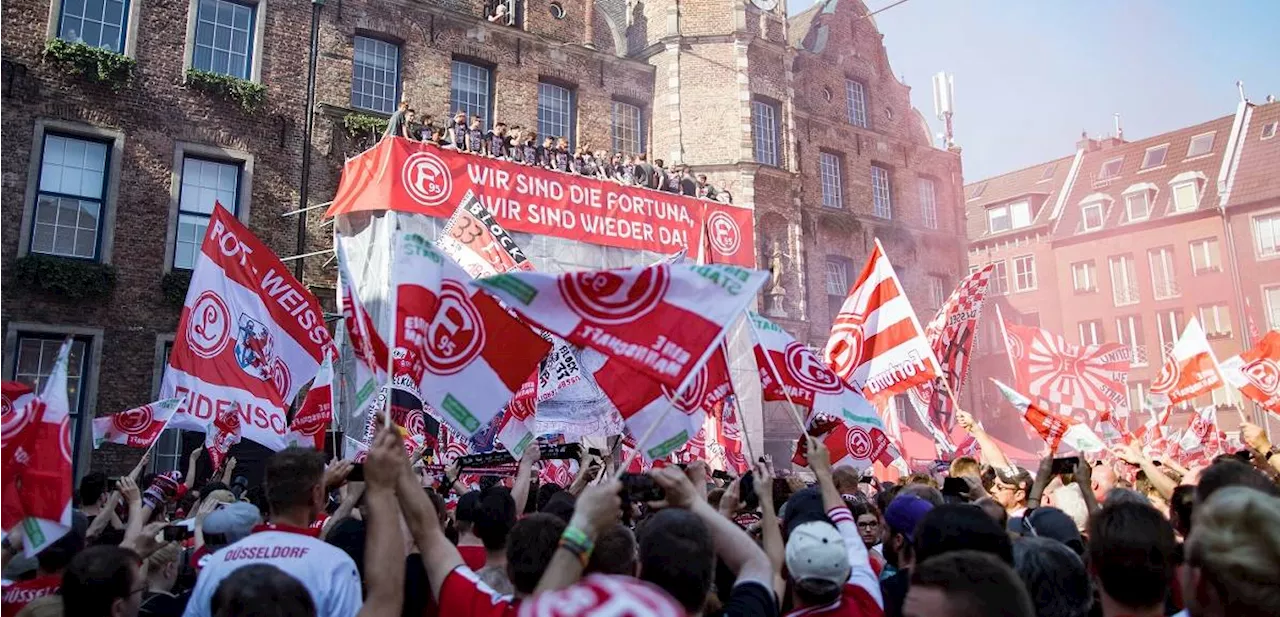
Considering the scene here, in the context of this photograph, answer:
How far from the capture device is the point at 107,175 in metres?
15.4

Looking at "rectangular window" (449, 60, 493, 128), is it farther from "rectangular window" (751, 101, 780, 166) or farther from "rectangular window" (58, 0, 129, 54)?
"rectangular window" (751, 101, 780, 166)

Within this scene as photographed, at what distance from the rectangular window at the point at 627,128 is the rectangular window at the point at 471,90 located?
12.0 feet

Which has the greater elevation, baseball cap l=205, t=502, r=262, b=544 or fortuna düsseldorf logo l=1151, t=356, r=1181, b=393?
fortuna düsseldorf logo l=1151, t=356, r=1181, b=393

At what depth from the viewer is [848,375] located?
10008 millimetres

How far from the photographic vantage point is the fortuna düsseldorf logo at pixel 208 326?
8.47 meters

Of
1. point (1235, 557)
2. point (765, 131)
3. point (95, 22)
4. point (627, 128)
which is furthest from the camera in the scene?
point (765, 131)

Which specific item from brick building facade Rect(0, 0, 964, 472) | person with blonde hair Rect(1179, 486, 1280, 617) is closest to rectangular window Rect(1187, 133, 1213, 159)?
brick building facade Rect(0, 0, 964, 472)

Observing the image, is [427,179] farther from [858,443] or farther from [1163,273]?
[1163,273]

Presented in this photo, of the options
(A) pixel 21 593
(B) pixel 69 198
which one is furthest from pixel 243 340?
(B) pixel 69 198

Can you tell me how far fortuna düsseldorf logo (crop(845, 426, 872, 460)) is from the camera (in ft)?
29.6

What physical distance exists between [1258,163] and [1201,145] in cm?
329

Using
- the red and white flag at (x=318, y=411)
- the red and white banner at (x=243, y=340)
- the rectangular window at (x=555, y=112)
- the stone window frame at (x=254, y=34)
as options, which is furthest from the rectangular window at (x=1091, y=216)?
the red and white banner at (x=243, y=340)

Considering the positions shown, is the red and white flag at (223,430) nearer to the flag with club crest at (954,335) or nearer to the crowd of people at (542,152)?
the flag with club crest at (954,335)

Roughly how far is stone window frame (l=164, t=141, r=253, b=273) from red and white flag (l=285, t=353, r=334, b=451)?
28.2 feet
